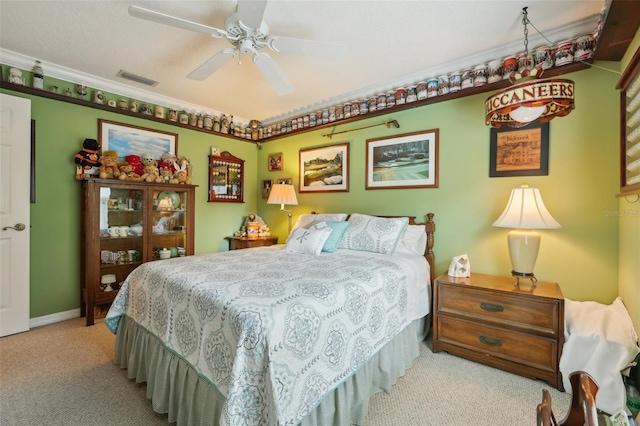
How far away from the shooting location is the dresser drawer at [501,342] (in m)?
1.86

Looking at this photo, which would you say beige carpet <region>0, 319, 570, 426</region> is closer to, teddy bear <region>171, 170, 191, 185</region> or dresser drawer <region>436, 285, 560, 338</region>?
dresser drawer <region>436, 285, 560, 338</region>

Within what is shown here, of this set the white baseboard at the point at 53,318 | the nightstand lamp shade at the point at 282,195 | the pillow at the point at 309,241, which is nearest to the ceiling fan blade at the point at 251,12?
the pillow at the point at 309,241

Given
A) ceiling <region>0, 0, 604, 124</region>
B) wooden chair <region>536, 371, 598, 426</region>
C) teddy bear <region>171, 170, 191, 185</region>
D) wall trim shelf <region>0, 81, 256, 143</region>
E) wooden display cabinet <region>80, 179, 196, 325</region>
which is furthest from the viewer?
teddy bear <region>171, 170, 191, 185</region>

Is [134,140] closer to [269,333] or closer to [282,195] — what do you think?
[282,195]

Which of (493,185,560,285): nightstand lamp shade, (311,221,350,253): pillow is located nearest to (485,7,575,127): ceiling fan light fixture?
(493,185,560,285): nightstand lamp shade

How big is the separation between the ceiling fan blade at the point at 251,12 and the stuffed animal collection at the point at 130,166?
7.34 ft

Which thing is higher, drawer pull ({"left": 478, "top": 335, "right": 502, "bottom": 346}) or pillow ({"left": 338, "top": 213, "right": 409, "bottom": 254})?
pillow ({"left": 338, "top": 213, "right": 409, "bottom": 254})

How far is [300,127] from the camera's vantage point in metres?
3.92

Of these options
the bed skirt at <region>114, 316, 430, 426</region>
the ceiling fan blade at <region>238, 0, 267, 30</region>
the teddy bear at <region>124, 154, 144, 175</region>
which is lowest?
the bed skirt at <region>114, 316, 430, 426</region>

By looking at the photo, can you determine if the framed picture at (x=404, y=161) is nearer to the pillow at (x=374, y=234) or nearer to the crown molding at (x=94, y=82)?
the pillow at (x=374, y=234)

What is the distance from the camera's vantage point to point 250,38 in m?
1.94

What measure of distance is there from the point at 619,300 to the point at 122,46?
14.2 ft

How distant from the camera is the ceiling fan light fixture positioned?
5.64ft

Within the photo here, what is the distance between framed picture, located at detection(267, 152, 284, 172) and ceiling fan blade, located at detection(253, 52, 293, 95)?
1.83 m
